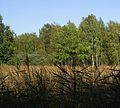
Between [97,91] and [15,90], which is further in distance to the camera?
[15,90]

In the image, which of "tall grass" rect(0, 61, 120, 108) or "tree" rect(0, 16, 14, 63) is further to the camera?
"tree" rect(0, 16, 14, 63)

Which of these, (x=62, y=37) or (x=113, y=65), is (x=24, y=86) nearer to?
(x=113, y=65)

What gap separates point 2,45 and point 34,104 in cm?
5496

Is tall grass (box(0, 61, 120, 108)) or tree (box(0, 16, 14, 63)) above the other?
tree (box(0, 16, 14, 63))

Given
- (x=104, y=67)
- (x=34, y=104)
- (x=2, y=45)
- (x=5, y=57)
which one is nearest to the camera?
(x=34, y=104)

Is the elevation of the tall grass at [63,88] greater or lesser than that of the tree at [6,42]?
lesser

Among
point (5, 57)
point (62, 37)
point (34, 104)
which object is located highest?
point (62, 37)

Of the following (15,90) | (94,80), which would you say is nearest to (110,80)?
(94,80)

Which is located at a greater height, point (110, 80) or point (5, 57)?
point (5, 57)

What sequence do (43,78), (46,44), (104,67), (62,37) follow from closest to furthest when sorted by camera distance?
(43,78)
(104,67)
(62,37)
(46,44)

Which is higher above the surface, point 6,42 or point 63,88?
→ point 6,42

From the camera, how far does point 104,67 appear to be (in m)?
4.26

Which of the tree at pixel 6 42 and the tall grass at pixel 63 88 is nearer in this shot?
the tall grass at pixel 63 88

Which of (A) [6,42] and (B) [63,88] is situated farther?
(A) [6,42]
